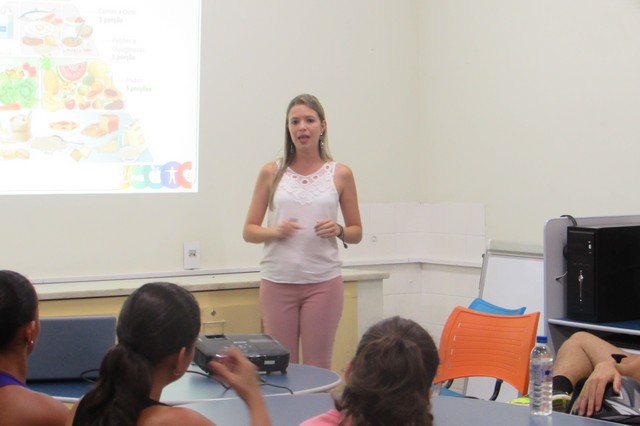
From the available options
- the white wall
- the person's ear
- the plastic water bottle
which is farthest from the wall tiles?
the person's ear

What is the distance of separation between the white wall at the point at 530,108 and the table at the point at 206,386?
251 centimetres

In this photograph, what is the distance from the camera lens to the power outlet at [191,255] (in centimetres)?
494

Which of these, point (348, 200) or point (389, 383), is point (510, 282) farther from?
point (389, 383)

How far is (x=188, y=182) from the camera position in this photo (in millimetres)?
4988

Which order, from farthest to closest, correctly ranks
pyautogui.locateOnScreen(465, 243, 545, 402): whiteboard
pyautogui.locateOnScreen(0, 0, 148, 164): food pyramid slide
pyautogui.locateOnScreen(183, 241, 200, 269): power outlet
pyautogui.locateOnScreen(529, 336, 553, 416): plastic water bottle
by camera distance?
pyautogui.locateOnScreen(183, 241, 200, 269): power outlet < pyautogui.locateOnScreen(465, 243, 545, 402): whiteboard < pyautogui.locateOnScreen(0, 0, 148, 164): food pyramid slide < pyautogui.locateOnScreen(529, 336, 553, 416): plastic water bottle

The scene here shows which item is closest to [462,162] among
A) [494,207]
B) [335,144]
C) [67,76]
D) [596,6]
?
[494,207]

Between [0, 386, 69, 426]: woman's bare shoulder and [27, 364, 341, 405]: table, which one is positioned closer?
[0, 386, 69, 426]: woman's bare shoulder

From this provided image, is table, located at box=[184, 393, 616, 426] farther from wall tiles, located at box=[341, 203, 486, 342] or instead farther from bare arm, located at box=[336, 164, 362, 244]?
wall tiles, located at box=[341, 203, 486, 342]

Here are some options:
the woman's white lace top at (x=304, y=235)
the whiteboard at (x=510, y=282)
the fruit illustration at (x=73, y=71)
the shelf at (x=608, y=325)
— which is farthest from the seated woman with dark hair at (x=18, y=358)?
the whiteboard at (x=510, y=282)

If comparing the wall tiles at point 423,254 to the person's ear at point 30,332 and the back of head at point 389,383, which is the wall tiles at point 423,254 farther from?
the back of head at point 389,383

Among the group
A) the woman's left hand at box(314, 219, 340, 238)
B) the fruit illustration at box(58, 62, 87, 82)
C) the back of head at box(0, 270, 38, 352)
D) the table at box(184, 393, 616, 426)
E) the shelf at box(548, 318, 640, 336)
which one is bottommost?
the table at box(184, 393, 616, 426)

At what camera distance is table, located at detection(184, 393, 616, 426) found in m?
2.27

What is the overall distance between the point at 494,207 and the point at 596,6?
1.32 m

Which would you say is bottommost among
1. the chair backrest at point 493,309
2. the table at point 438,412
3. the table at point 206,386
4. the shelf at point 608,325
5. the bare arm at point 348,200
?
the table at point 438,412
